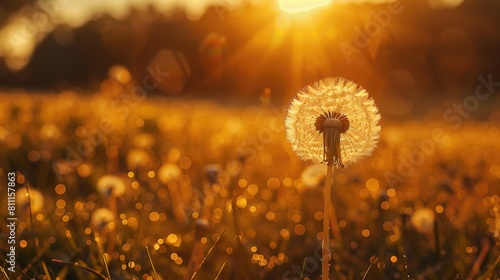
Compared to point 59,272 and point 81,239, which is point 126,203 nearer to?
point 81,239

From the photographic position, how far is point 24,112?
20.7 feet

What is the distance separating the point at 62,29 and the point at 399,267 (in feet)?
109

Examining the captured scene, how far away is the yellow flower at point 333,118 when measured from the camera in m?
1.69

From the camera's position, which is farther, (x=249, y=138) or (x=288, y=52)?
(x=288, y=52)

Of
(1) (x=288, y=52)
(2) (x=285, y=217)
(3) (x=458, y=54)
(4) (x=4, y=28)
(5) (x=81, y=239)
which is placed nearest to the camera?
(5) (x=81, y=239)

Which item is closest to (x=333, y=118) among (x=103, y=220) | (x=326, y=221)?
(x=326, y=221)

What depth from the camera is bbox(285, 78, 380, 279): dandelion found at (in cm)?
169

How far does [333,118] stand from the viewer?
1.65 m

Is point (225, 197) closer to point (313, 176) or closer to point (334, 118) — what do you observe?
point (313, 176)

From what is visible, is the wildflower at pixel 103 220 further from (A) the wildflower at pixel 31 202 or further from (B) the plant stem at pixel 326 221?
(B) the plant stem at pixel 326 221

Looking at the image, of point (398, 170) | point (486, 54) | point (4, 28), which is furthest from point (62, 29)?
point (398, 170)

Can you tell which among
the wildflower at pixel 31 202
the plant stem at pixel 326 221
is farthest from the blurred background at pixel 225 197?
the plant stem at pixel 326 221

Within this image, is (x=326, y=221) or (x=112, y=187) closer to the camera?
(x=326, y=221)

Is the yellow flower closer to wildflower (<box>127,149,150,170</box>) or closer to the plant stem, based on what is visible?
the plant stem
